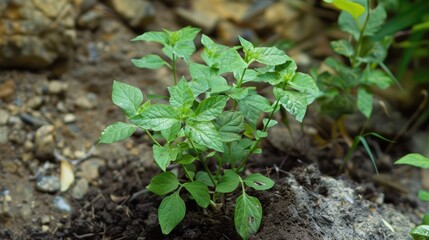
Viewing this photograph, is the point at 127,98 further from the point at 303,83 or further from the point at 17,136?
the point at 17,136

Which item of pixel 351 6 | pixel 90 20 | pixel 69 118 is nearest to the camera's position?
pixel 351 6

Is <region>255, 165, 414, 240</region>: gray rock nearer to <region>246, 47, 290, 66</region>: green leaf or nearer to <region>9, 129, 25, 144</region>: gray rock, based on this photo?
<region>246, 47, 290, 66</region>: green leaf

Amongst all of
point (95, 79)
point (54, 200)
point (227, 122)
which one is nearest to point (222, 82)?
point (227, 122)

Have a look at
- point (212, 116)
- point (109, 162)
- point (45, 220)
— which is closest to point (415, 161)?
point (212, 116)

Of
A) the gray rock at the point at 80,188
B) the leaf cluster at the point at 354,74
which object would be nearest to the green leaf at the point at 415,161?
the leaf cluster at the point at 354,74

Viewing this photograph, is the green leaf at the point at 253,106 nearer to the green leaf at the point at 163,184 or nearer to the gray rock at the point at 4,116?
the green leaf at the point at 163,184

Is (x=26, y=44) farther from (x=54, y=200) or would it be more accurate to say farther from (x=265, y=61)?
(x=265, y=61)

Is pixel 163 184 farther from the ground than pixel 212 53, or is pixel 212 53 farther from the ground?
pixel 212 53
